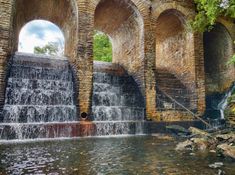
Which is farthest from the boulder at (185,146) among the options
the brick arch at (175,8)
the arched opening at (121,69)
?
the brick arch at (175,8)

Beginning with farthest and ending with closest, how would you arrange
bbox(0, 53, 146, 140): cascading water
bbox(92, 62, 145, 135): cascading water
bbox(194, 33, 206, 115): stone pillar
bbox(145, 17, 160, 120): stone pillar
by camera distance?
bbox(194, 33, 206, 115): stone pillar, bbox(145, 17, 160, 120): stone pillar, bbox(92, 62, 145, 135): cascading water, bbox(0, 53, 146, 140): cascading water

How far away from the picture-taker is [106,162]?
12.3ft

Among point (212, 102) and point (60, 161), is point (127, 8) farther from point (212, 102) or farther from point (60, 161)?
point (60, 161)

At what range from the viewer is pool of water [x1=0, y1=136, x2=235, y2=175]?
3254 mm

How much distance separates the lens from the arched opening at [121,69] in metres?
8.56

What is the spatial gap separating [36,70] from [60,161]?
5774mm

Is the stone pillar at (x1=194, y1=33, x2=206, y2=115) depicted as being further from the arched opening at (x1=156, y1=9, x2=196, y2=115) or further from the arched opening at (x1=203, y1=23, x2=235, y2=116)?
the arched opening at (x1=203, y1=23, x2=235, y2=116)

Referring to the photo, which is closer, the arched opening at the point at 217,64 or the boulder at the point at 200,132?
the boulder at the point at 200,132

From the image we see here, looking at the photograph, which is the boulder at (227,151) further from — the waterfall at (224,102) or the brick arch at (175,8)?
the brick arch at (175,8)

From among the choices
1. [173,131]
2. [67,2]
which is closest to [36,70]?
[67,2]

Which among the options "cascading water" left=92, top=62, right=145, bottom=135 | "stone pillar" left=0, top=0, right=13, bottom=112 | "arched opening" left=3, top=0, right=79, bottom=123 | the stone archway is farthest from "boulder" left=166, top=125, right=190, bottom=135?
"stone pillar" left=0, top=0, right=13, bottom=112

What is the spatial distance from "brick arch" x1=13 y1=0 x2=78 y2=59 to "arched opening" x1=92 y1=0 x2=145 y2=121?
131cm

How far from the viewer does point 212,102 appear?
1228cm

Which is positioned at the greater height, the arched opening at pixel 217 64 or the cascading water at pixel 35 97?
the arched opening at pixel 217 64
